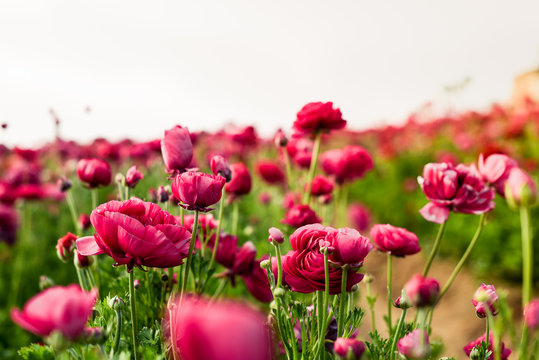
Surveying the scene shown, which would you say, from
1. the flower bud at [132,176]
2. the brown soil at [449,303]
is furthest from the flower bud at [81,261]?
the brown soil at [449,303]

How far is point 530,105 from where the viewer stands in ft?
20.1

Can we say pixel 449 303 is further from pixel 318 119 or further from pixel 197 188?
pixel 197 188

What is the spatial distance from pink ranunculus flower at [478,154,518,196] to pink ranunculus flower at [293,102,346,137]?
368 millimetres

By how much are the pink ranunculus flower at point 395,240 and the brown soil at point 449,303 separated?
205 cm

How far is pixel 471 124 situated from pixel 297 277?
6.28 meters

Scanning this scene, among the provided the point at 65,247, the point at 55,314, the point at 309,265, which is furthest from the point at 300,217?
the point at 55,314

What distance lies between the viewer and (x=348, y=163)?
1.51 m

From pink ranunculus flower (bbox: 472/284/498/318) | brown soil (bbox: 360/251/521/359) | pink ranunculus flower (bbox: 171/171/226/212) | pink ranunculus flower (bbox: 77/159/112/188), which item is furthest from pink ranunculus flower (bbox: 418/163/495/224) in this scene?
brown soil (bbox: 360/251/521/359)

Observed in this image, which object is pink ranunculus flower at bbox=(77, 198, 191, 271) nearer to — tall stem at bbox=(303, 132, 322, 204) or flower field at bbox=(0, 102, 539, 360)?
flower field at bbox=(0, 102, 539, 360)

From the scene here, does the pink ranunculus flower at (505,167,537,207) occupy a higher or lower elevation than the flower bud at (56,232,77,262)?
higher

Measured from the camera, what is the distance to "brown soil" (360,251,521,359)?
3.13 metres

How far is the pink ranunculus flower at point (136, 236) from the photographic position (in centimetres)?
61

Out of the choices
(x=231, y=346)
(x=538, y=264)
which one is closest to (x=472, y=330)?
(x=538, y=264)

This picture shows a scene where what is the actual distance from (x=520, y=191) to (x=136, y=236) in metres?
0.55
